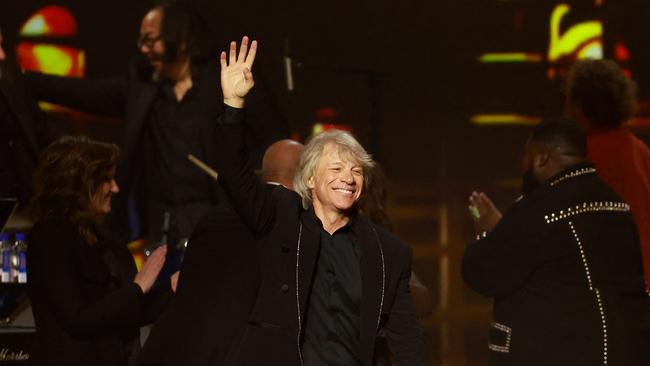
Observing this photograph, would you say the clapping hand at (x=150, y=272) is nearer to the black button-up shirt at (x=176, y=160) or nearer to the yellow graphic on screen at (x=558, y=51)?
the black button-up shirt at (x=176, y=160)

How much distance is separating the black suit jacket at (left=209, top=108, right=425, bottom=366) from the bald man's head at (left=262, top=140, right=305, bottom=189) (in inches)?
15.2

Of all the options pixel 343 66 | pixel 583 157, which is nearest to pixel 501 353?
pixel 583 157

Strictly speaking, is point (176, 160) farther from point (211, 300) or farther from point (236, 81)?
point (236, 81)

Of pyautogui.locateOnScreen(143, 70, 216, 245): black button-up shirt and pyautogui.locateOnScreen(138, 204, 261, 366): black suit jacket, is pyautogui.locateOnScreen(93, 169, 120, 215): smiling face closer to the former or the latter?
pyautogui.locateOnScreen(138, 204, 261, 366): black suit jacket

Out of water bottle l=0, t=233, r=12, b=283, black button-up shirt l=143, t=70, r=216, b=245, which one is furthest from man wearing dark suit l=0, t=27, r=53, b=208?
black button-up shirt l=143, t=70, r=216, b=245

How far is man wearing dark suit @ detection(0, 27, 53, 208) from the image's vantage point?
506cm

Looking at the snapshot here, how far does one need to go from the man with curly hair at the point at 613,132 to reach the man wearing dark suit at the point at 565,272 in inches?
15.1

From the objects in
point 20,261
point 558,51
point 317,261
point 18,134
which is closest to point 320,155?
point 317,261

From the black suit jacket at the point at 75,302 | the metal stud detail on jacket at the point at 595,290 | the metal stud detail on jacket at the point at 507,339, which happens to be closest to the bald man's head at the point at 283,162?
the black suit jacket at the point at 75,302

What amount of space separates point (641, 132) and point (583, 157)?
256 cm

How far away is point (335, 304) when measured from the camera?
138 inches

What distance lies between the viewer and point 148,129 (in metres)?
5.71

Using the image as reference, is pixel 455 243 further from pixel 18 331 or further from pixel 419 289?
pixel 18 331

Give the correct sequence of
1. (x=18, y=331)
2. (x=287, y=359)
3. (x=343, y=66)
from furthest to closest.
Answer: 1. (x=343, y=66)
2. (x=18, y=331)
3. (x=287, y=359)
